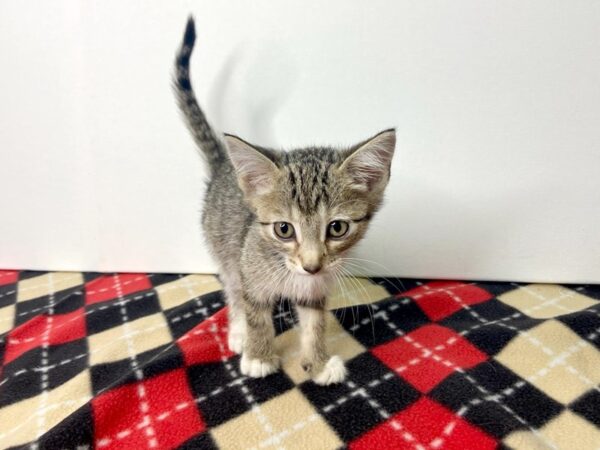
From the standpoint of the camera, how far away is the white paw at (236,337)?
998 millimetres

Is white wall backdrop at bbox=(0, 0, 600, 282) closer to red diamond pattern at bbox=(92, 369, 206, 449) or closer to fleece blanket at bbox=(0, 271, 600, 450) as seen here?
fleece blanket at bbox=(0, 271, 600, 450)

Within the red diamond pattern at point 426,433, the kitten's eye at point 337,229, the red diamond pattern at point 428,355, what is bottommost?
the red diamond pattern at point 426,433

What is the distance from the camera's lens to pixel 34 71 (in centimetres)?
124

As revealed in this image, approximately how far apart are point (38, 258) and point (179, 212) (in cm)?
64

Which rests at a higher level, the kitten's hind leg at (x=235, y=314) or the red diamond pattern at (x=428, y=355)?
the kitten's hind leg at (x=235, y=314)

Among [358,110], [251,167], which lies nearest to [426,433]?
[251,167]

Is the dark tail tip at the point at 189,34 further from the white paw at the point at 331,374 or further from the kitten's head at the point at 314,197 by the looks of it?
the white paw at the point at 331,374

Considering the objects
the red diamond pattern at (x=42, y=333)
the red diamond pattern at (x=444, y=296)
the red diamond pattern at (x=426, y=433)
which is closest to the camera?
the red diamond pattern at (x=426, y=433)

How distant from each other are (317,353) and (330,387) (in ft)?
0.27

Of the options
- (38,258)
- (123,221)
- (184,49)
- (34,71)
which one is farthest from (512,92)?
(38,258)

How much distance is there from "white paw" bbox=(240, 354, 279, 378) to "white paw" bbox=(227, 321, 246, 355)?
8cm

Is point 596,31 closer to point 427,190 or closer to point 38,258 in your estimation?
point 427,190

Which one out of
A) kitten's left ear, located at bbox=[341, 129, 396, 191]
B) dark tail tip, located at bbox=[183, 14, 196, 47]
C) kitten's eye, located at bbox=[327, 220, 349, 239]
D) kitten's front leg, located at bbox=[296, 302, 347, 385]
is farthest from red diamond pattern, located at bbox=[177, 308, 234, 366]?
dark tail tip, located at bbox=[183, 14, 196, 47]

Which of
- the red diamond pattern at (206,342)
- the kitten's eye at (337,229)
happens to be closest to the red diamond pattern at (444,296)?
the kitten's eye at (337,229)
